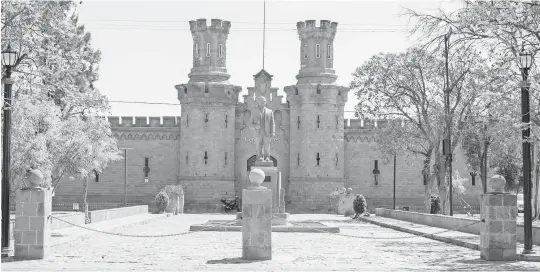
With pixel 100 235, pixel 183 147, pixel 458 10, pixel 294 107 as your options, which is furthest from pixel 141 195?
pixel 458 10

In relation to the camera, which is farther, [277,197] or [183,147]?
[183,147]

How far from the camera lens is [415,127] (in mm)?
37594

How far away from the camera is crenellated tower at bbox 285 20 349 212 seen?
49969mm

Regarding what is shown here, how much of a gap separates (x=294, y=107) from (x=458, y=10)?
3324cm

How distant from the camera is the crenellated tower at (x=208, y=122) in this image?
4988 cm

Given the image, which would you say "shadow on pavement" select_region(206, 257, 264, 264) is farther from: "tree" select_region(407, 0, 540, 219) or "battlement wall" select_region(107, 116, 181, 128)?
"battlement wall" select_region(107, 116, 181, 128)

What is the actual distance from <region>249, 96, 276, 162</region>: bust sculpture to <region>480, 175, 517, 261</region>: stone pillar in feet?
40.4

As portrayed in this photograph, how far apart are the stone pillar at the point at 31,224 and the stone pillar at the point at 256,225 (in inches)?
142

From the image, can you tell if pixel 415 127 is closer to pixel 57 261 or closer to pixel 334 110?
pixel 334 110

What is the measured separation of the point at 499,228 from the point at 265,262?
172 inches

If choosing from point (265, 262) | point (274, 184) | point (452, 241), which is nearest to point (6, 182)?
point (265, 262)

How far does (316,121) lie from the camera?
164 feet

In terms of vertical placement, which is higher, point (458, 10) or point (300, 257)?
point (458, 10)

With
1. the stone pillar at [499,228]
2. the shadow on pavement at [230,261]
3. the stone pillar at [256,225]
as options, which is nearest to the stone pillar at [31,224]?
the shadow on pavement at [230,261]
